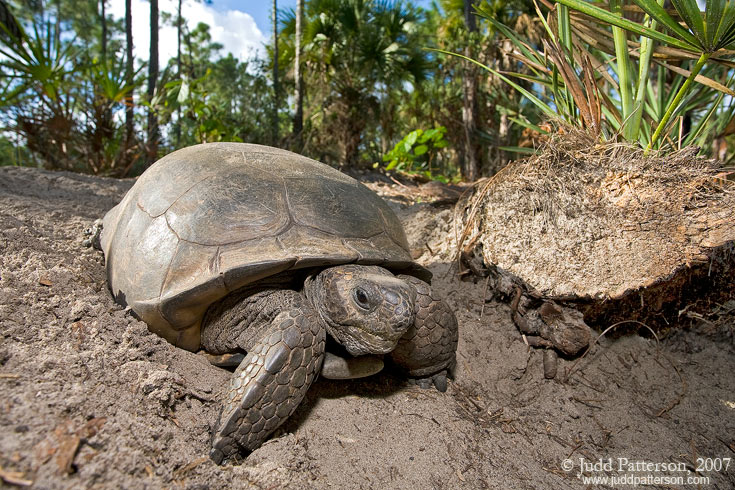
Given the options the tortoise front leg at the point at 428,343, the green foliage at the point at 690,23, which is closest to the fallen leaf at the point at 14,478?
the tortoise front leg at the point at 428,343

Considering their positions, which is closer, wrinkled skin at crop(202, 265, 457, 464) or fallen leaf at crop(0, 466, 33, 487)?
fallen leaf at crop(0, 466, 33, 487)

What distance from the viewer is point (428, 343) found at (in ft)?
6.46

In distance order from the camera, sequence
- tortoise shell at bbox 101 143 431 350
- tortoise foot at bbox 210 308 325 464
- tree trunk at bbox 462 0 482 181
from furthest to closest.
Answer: tree trunk at bbox 462 0 482 181 → tortoise shell at bbox 101 143 431 350 → tortoise foot at bbox 210 308 325 464

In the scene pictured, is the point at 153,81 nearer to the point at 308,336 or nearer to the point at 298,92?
the point at 298,92

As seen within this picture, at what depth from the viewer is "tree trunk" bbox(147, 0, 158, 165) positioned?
20.4ft

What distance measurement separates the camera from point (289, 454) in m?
1.57

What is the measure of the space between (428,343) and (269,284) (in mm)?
788

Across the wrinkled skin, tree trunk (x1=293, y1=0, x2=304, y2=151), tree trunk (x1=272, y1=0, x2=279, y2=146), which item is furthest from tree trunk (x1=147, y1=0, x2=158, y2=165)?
the wrinkled skin

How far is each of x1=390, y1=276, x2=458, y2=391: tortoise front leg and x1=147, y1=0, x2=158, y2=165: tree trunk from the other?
18.2ft

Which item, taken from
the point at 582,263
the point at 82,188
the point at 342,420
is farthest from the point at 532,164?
the point at 82,188

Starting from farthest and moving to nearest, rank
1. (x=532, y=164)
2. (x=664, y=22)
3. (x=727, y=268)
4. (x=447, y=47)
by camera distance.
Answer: (x=447, y=47) → (x=532, y=164) → (x=727, y=268) → (x=664, y=22)

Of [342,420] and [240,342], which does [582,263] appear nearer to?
[342,420]

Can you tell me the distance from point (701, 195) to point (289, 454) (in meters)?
2.30

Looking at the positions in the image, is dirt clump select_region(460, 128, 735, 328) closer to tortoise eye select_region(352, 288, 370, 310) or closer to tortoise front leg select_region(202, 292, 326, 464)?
tortoise eye select_region(352, 288, 370, 310)
